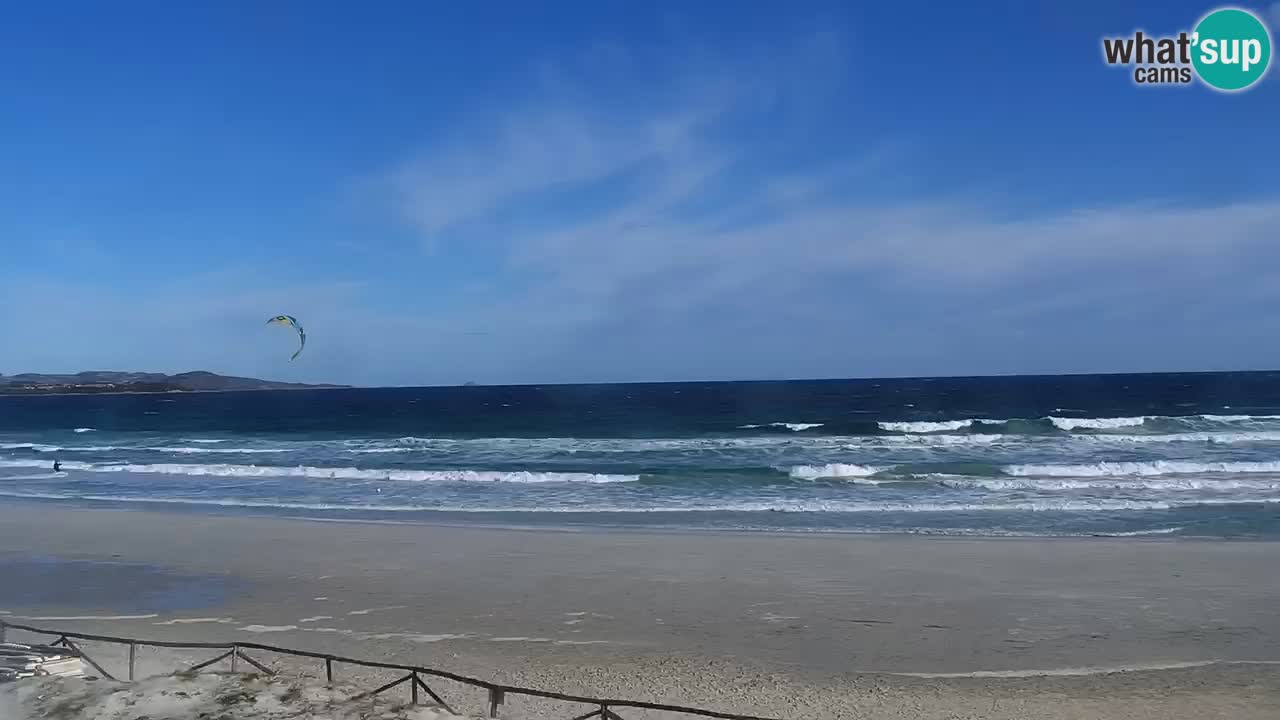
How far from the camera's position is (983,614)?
11031 millimetres

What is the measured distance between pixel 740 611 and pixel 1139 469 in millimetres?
18462

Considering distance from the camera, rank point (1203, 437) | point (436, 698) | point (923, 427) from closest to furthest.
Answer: point (436, 698) < point (1203, 437) < point (923, 427)

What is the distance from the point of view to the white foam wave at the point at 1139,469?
79.4 ft

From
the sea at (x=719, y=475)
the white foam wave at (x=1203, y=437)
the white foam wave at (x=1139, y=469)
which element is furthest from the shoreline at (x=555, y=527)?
the white foam wave at (x=1203, y=437)

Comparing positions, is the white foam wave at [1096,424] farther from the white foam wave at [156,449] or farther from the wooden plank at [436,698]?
the wooden plank at [436,698]

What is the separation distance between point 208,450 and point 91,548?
21.8 metres

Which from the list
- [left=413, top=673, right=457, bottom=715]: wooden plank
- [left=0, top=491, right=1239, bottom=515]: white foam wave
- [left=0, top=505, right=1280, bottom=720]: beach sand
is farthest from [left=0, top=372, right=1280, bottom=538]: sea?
[left=413, top=673, right=457, bottom=715]: wooden plank

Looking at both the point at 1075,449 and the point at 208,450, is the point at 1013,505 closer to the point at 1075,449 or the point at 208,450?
the point at 1075,449

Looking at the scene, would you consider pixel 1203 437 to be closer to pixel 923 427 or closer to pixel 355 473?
pixel 923 427

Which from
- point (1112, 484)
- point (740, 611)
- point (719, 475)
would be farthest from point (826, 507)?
point (740, 611)

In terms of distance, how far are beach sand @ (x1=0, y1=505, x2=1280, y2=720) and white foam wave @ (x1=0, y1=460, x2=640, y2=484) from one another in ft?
28.9

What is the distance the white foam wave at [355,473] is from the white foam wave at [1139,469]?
1130cm

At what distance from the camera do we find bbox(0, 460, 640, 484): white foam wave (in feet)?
85.5

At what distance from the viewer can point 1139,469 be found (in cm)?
2473
